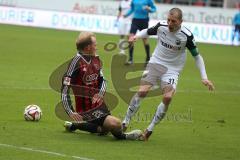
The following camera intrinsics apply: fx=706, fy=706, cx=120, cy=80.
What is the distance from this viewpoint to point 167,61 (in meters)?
12.2

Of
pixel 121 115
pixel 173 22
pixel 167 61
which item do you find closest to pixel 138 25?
pixel 121 115

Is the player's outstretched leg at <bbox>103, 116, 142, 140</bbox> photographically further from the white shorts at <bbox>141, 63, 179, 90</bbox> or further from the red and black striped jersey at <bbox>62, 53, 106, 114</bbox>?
the white shorts at <bbox>141, 63, 179, 90</bbox>

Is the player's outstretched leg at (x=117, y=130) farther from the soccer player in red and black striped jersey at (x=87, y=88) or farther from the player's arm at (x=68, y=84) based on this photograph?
the player's arm at (x=68, y=84)

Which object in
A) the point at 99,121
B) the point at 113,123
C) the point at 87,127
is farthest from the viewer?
the point at 87,127

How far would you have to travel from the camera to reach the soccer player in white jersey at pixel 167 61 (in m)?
11.9

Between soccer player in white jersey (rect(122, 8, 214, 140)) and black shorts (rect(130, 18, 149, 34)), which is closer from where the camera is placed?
soccer player in white jersey (rect(122, 8, 214, 140))

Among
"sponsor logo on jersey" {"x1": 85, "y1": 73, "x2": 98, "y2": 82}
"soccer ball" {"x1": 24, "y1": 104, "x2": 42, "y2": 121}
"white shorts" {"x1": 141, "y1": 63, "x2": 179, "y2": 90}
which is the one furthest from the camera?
"soccer ball" {"x1": 24, "y1": 104, "x2": 42, "y2": 121}

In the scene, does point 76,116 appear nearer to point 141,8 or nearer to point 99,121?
point 99,121

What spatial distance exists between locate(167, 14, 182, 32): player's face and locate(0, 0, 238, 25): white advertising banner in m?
34.0

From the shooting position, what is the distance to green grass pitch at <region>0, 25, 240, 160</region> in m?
10.5

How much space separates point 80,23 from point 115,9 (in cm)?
501

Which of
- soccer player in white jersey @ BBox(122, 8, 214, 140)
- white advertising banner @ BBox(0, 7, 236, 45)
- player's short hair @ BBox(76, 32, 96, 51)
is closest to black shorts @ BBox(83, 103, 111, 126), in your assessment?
soccer player in white jersey @ BBox(122, 8, 214, 140)

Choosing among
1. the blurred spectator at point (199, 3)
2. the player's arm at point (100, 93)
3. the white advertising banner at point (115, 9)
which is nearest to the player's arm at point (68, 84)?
the player's arm at point (100, 93)

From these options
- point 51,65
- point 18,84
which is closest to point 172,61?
point 18,84
